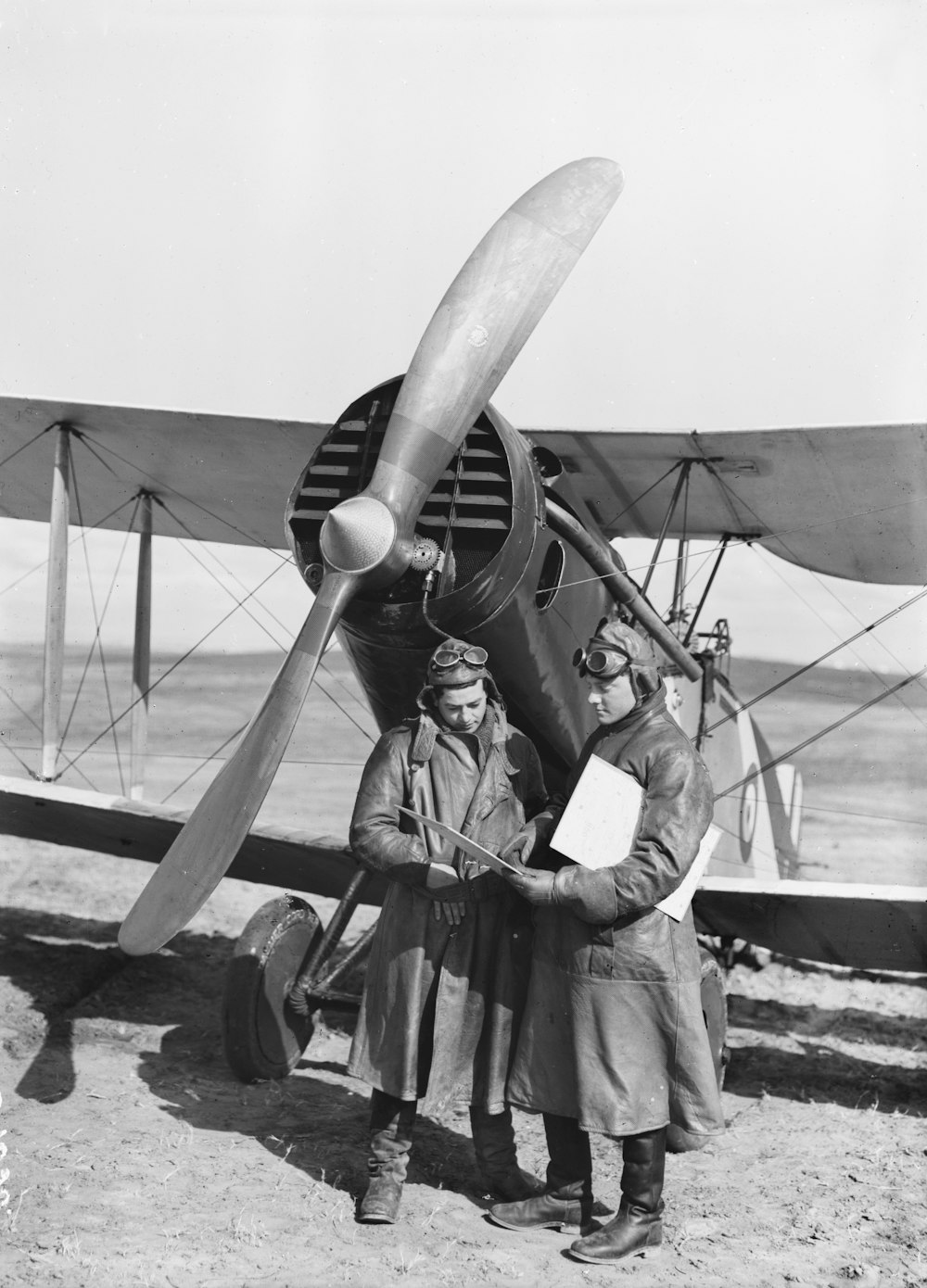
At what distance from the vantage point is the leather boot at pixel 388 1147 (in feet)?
11.3

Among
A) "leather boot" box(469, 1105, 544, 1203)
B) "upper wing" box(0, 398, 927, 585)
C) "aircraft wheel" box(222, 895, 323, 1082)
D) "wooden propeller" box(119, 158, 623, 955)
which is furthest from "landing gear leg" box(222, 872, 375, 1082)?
"upper wing" box(0, 398, 927, 585)

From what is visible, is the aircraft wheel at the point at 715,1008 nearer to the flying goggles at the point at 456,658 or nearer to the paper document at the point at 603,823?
the paper document at the point at 603,823

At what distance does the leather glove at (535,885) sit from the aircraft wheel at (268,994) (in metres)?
2.21

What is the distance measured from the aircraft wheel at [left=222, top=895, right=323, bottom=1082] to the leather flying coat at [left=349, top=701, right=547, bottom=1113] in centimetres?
151

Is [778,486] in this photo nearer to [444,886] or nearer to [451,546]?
[451,546]

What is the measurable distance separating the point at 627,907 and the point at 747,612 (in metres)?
35.5

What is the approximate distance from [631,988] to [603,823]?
0.46 m

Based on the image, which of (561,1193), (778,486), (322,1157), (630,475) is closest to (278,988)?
(322,1157)

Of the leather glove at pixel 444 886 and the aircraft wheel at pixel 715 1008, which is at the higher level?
the leather glove at pixel 444 886

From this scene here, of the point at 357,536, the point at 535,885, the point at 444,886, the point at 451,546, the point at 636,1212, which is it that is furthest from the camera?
the point at 451,546

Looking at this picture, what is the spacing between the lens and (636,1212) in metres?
3.29

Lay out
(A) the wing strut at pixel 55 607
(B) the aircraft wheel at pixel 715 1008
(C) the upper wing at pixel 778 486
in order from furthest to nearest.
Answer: (A) the wing strut at pixel 55 607, (C) the upper wing at pixel 778 486, (B) the aircraft wheel at pixel 715 1008

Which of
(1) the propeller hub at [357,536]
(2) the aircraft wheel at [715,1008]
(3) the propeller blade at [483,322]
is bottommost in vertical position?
(2) the aircraft wheel at [715,1008]

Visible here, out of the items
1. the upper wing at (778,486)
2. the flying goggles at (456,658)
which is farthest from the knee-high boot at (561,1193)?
the upper wing at (778,486)
